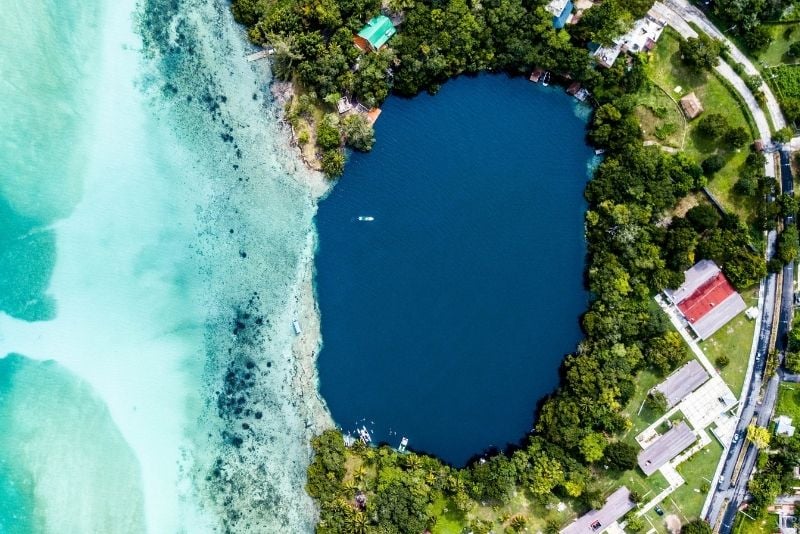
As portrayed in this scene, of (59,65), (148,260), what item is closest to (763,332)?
(148,260)

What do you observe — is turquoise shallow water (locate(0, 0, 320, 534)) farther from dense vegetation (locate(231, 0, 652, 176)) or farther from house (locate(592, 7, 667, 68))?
house (locate(592, 7, 667, 68))

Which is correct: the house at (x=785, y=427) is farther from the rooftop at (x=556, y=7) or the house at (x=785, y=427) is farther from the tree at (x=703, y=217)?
the rooftop at (x=556, y=7)

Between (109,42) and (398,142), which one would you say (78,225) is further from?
(398,142)

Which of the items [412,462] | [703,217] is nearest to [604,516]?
[412,462]

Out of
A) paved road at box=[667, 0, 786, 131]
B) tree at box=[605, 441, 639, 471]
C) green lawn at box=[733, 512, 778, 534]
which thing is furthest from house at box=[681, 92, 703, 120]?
green lawn at box=[733, 512, 778, 534]

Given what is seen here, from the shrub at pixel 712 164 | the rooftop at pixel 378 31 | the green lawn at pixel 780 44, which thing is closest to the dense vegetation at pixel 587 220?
the shrub at pixel 712 164

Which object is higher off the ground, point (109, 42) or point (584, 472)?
point (109, 42)
